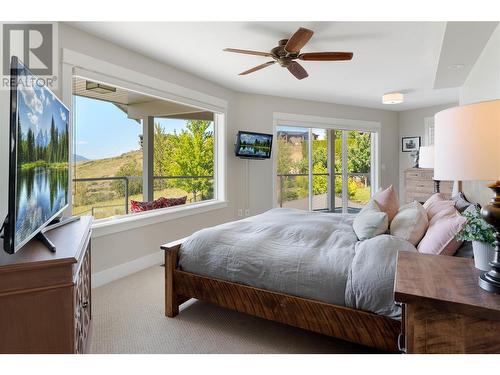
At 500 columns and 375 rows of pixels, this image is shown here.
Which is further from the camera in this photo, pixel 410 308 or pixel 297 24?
pixel 297 24

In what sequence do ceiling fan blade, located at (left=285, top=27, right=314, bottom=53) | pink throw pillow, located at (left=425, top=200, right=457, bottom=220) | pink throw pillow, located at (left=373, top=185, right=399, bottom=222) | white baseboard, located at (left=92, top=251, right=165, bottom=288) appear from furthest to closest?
white baseboard, located at (left=92, top=251, right=165, bottom=288) < pink throw pillow, located at (left=373, top=185, right=399, bottom=222) < ceiling fan blade, located at (left=285, top=27, right=314, bottom=53) < pink throw pillow, located at (left=425, top=200, right=457, bottom=220)

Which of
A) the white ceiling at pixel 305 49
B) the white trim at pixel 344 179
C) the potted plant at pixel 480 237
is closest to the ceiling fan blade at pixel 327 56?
the white ceiling at pixel 305 49

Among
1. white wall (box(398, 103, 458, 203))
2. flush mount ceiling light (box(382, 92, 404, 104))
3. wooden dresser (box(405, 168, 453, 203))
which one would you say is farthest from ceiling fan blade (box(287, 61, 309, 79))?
white wall (box(398, 103, 458, 203))

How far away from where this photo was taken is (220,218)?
4.87 meters

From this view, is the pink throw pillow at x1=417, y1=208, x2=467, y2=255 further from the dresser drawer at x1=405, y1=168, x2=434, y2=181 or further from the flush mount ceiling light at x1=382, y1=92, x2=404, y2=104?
the dresser drawer at x1=405, y1=168, x2=434, y2=181

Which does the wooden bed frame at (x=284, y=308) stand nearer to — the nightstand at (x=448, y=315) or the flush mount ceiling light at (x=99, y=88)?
the nightstand at (x=448, y=315)

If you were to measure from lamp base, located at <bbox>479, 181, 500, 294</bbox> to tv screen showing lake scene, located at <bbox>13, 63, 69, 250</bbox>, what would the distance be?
1.80 metres

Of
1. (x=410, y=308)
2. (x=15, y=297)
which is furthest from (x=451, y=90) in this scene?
(x=15, y=297)

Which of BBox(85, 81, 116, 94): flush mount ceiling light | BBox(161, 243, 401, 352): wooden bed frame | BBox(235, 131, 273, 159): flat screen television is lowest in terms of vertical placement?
BBox(161, 243, 401, 352): wooden bed frame

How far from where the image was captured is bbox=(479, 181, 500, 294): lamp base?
3.80 feet

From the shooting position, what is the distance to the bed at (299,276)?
1667 mm
